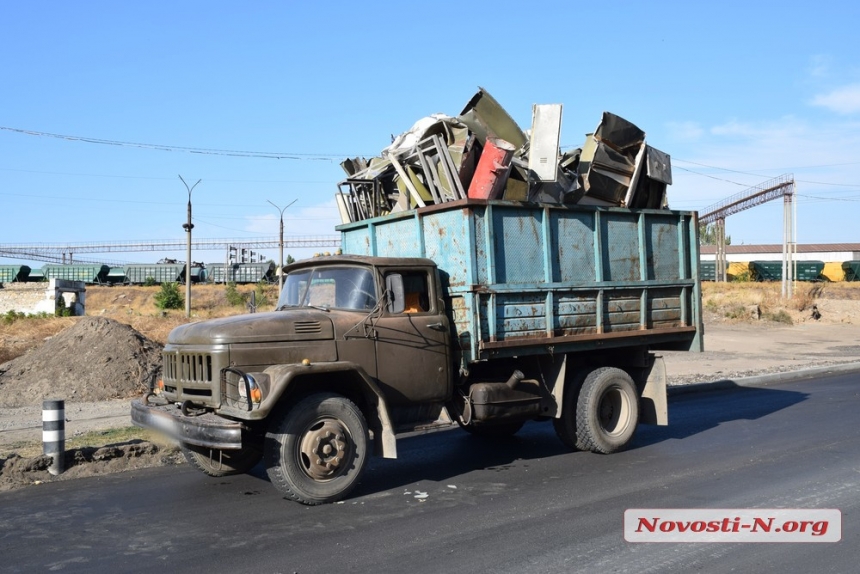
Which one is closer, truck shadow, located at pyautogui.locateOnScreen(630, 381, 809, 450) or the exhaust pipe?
the exhaust pipe

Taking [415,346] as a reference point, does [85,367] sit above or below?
below

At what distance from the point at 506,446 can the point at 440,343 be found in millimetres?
2271

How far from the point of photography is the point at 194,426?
6.07 metres

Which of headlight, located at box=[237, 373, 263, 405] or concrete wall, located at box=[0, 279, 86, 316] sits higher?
concrete wall, located at box=[0, 279, 86, 316]

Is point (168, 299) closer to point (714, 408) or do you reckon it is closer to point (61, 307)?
point (61, 307)

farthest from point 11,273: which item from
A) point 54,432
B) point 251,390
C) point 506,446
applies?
point 251,390

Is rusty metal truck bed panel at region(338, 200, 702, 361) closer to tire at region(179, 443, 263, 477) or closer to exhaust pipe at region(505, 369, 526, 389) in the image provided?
exhaust pipe at region(505, 369, 526, 389)

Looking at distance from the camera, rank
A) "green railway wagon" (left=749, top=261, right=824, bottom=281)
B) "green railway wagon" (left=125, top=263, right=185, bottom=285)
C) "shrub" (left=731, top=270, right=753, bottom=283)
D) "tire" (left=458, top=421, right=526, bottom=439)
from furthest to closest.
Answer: "green railway wagon" (left=125, top=263, right=185, bottom=285) → "green railway wagon" (left=749, top=261, right=824, bottom=281) → "shrub" (left=731, top=270, right=753, bottom=283) → "tire" (left=458, top=421, right=526, bottom=439)

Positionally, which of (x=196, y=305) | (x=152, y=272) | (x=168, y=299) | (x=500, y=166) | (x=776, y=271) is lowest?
(x=196, y=305)

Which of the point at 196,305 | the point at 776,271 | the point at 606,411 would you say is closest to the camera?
the point at 606,411

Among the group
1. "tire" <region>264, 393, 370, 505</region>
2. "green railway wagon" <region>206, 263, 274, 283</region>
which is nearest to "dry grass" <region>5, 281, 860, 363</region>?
"green railway wagon" <region>206, 263, 274, 283</region>

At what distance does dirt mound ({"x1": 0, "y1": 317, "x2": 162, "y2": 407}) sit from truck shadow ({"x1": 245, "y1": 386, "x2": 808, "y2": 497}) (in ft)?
20.4

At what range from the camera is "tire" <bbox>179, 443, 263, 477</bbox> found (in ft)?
23.3

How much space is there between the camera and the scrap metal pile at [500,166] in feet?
25.8
